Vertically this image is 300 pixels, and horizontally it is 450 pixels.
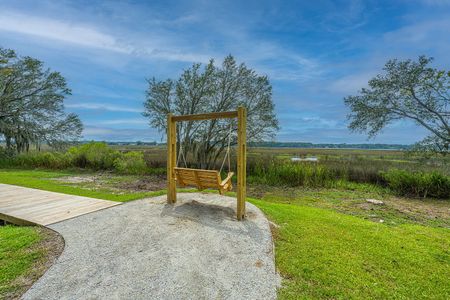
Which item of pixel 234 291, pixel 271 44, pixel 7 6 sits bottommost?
pixel 234 291

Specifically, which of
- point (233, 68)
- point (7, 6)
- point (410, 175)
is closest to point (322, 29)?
point (233, 68)

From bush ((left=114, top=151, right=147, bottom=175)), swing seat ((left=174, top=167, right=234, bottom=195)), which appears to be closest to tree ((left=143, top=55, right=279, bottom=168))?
bush ((left=114, top=151, right=147, bottom=175))

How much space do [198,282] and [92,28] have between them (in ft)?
26.6

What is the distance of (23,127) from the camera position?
16859mm

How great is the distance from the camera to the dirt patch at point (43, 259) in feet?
7.20

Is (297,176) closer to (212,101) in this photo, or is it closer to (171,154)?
(212,101)

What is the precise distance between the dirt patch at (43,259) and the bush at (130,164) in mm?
8210

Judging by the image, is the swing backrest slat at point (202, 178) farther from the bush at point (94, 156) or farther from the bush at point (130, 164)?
the bush at point (94, 156)

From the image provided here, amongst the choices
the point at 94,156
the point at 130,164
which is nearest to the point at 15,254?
the point at 130,164

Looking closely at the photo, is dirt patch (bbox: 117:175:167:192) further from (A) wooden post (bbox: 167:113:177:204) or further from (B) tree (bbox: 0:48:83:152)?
(B) tree (bbox: 0:48:83:152)

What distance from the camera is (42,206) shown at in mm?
4707

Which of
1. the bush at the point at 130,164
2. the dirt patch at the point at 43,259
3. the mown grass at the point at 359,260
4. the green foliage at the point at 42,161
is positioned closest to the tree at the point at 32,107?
the green foliage at the point at 42,161

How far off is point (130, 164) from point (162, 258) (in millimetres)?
10139

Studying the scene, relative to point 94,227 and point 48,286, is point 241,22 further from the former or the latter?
point 48,286
